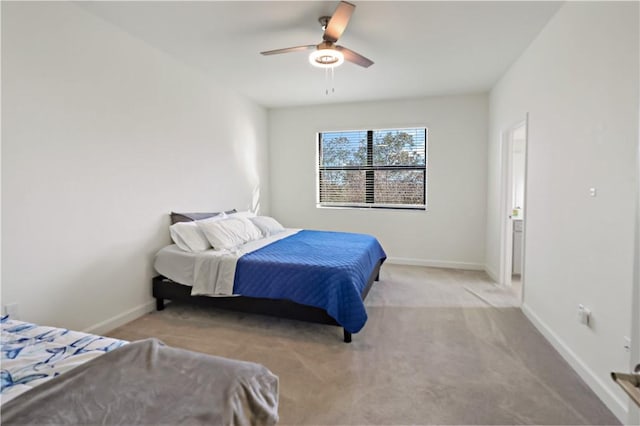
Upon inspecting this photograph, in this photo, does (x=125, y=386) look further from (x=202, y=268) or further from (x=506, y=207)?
(x=506, y=207)

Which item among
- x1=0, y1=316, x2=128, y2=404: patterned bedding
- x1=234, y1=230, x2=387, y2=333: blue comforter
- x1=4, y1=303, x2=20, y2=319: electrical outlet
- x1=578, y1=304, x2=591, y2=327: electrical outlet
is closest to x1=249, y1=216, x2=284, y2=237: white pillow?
x1=234, y1=230, x2=387, y2=333: blue comforter

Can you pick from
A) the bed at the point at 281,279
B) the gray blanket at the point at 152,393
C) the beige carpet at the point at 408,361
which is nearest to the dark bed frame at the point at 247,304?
the bed at the point at 281,279

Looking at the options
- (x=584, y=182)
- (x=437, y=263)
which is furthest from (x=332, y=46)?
(x=437, y=263)

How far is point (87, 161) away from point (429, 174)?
168 inches

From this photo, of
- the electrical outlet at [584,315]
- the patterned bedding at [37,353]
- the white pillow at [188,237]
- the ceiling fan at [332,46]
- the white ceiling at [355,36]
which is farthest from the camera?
the white pillow at [188,237]

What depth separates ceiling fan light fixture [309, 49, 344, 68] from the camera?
102 inches

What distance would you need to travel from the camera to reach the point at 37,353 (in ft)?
4.17

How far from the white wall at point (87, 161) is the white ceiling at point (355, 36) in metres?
→ 0.32

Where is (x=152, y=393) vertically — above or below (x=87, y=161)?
below

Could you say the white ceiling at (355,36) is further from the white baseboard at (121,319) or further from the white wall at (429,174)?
the white baseboard at (121,319)

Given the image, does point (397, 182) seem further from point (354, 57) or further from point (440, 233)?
point (354, 57)

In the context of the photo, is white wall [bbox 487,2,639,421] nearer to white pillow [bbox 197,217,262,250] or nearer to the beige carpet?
the beige carpet

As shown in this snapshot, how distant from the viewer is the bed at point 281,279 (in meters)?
2.53

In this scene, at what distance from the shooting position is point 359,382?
2031 mm
